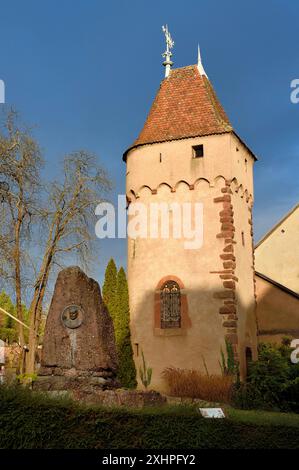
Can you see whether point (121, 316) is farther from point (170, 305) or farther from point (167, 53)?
point (167, 53)

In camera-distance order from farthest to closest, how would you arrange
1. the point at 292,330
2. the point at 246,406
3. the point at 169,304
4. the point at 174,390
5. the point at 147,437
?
the point at 292,330, the point at 169,304, the point at 174,390, the point at 246,406, the point at 147,437

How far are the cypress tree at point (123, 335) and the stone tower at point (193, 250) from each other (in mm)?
200

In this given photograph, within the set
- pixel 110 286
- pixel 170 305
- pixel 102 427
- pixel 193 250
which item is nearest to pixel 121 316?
pixel 110 286

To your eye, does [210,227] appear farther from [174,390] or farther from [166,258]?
[174,390]

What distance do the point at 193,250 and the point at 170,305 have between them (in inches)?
74.0

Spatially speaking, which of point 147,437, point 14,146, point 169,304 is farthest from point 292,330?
point 147,437

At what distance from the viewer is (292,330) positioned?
21.2 metres

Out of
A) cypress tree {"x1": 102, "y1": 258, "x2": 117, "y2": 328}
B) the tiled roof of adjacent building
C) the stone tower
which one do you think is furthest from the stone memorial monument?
the tiled roof of adjacent building

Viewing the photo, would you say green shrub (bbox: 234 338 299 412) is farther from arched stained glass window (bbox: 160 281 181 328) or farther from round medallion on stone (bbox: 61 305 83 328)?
round medallion on stone (bbox: 61 305 83 328)

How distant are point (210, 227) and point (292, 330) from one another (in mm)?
4758

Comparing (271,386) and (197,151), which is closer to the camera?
(271,386)

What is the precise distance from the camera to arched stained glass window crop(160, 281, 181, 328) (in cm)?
1953

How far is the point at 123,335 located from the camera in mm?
20172
